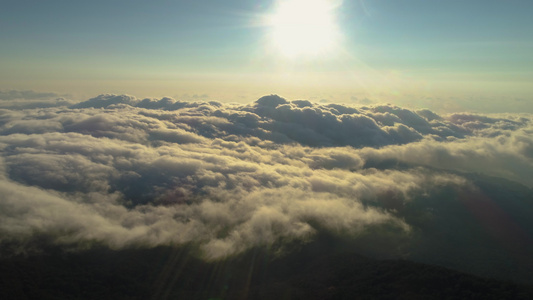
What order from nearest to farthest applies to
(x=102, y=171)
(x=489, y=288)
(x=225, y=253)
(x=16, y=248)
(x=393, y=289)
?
(x=489, y=288) < (x=393, y=289) < (x=16, y=248) < (x=225, y=253) < (x=102, y=171)

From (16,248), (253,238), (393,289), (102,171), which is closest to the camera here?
(393,289)

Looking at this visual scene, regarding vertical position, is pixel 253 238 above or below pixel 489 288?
below

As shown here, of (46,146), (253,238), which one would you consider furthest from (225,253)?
(46,146)

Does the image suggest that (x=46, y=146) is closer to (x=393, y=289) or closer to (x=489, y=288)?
(x=393, y=289)

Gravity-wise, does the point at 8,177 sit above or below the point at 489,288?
below

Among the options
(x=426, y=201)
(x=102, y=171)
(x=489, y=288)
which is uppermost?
(x=489, y=288)

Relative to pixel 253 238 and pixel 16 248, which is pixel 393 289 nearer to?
pixel 253 238

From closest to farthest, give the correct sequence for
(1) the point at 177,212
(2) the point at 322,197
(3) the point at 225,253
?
(3) the point at 225,253 → (1) the point at 177,212 → (2) the point at 322,197

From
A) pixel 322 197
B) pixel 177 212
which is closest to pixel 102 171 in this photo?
pixel 177 212

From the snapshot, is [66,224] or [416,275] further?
[66,224]
